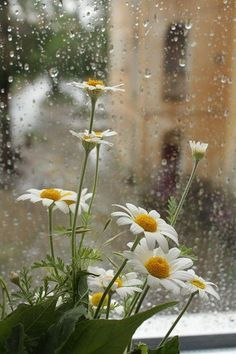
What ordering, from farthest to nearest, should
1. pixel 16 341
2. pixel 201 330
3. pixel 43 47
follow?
pixel 201 330 → pixel 43 47 → pixel 16 341

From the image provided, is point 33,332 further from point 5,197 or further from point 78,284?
point 5,197

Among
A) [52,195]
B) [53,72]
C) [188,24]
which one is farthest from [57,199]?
[188,24]

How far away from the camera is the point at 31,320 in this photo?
56 cm

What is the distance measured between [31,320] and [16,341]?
0.13 ft

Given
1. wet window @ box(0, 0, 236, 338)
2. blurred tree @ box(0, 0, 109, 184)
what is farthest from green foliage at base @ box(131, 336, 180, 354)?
blurred tree @ box(0, 0, 109, 184)

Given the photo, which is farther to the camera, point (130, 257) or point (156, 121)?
point (156, 121)

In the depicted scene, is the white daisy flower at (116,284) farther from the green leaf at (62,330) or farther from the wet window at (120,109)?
the wet window at (120,109)

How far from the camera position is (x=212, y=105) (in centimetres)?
93

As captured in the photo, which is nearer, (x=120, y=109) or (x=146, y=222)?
(x=146, y=222)

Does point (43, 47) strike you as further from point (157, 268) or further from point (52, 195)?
point (157, 268)

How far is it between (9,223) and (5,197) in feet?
0.14

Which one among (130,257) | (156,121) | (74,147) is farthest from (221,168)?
(130,257)

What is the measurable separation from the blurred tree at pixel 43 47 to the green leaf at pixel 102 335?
1.32 ft

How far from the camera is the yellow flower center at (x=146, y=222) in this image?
0.56 meters
